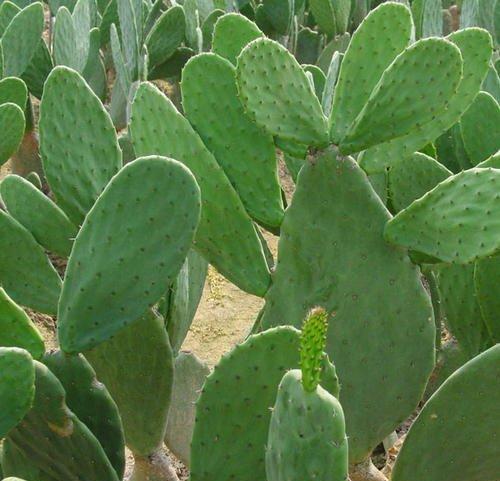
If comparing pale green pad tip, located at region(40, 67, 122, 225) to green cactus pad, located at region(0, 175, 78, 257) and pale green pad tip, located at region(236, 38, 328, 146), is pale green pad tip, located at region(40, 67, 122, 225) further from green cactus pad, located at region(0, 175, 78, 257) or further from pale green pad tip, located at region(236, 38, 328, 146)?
pale green pad tip, located at region(236, 38, 328, 146)

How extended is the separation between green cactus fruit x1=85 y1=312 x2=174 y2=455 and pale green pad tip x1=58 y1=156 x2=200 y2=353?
162mm

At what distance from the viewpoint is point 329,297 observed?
1.48 meters

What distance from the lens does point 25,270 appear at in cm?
171

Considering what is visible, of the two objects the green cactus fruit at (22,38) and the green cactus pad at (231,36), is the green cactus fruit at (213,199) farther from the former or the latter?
the green cactus fruit at (22,38)

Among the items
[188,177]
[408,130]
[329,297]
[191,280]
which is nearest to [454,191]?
[408,130]

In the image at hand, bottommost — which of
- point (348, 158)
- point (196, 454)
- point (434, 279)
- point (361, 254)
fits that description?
point (434, 279)

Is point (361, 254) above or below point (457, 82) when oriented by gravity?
below

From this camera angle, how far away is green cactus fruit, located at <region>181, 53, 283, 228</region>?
5.14ft

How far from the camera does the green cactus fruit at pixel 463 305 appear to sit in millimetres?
1730

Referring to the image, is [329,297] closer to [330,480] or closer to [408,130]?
[408,130]

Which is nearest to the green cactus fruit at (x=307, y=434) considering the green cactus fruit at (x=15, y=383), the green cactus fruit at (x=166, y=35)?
the green cactus fruit at (x=15, y=383)

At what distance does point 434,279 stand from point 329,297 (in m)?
0.53

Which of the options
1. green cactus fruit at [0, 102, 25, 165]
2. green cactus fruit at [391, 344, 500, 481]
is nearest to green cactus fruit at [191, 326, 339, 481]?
green cactus fruit at [391, 344, 500, 481]

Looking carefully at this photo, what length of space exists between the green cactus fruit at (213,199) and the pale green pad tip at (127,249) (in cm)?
19
